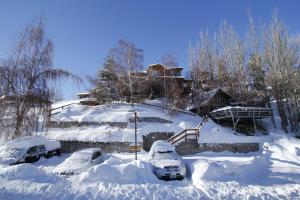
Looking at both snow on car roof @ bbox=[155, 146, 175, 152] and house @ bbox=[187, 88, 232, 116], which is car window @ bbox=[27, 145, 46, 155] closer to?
snow on car roof @ bbox=[155, 146, 175, 152]

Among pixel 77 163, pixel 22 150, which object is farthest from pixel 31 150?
pixel 77 163

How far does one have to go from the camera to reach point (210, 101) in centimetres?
3316

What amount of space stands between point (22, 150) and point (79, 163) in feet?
19.1

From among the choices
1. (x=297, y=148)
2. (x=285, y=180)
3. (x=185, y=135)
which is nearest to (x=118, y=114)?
(x=185, y=135)

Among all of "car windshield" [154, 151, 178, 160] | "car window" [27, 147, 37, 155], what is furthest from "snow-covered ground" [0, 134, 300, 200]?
"car window" [27, 147, 37, 155]

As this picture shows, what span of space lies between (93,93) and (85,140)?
14343 mm

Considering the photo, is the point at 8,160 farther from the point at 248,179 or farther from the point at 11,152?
the point at 248,179

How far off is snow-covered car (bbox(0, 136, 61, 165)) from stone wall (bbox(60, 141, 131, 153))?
5454 millimetres

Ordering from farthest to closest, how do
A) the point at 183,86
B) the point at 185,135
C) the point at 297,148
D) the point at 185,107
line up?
the point at 183,86 < the point at 185,107 < the point at 185,135 < the point at 297,148

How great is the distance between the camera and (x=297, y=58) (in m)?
30.2

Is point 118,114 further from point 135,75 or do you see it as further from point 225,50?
point 225,50

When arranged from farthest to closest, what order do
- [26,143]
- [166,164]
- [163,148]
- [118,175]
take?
[26,143] → [163,148] → [166,164] → [118,175]

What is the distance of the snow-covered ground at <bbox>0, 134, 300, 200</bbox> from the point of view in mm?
9234

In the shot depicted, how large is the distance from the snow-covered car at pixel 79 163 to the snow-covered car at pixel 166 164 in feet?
11.5
